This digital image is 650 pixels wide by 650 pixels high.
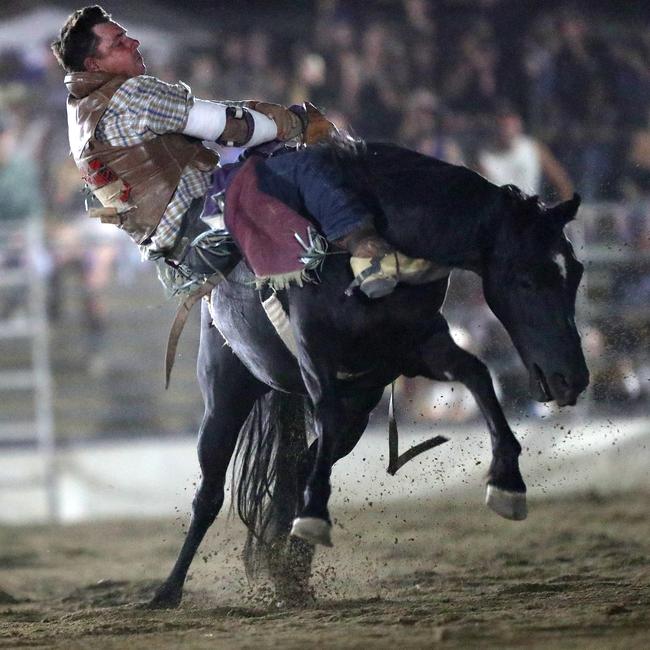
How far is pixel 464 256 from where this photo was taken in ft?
11.4

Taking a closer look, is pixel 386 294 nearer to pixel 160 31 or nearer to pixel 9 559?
pixel 9 559

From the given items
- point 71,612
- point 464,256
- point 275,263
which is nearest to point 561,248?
point 464,256

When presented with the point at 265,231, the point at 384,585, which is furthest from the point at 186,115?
the point at 384,585

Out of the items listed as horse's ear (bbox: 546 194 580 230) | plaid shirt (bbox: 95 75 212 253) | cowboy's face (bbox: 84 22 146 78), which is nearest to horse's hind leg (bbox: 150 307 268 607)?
plaid shirt (bbox: 95 75 212 253)

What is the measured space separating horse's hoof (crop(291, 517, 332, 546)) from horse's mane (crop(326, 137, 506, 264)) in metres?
0.80

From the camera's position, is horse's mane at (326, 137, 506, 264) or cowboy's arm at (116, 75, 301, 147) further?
cowboy's arm at (116, 75, 301, 147)

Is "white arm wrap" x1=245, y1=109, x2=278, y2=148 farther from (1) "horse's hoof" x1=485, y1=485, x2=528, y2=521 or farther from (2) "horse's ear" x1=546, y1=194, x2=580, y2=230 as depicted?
(1) "horse's hoof" x1=485, y1=485, x2=528, y2=521

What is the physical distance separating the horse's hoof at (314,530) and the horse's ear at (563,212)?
3.40ft

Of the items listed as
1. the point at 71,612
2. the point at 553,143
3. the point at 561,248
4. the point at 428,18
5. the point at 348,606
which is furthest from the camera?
the point at 428,18

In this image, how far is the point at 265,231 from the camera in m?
3.61

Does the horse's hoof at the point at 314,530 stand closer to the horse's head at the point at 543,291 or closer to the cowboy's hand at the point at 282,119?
the horse's head at the point at 543,291

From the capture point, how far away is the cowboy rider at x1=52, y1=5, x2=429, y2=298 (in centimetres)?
370

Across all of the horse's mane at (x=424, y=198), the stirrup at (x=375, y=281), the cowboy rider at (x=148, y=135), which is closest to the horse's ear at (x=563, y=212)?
the horse's mane at (x=424, y=198)

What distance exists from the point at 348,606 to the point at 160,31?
22.1ft
